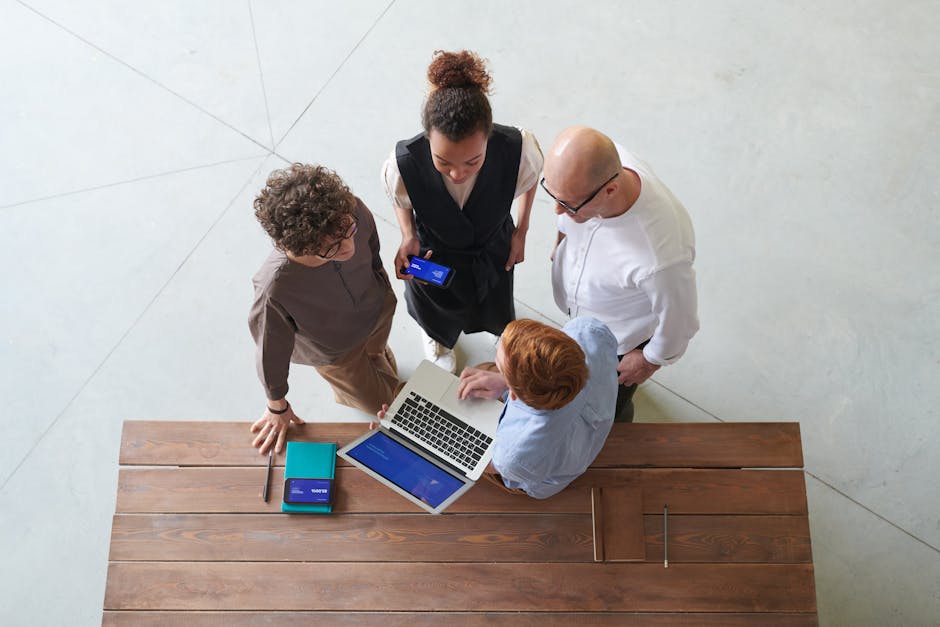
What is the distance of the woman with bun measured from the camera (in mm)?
1960

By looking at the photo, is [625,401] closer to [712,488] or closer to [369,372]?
[712,488]

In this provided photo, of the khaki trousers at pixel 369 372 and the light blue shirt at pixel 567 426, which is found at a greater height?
the light blue shirt at pixel 567 426

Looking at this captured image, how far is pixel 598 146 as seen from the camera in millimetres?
1826

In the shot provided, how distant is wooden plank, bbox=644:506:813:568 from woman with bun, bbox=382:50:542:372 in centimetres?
→ 97

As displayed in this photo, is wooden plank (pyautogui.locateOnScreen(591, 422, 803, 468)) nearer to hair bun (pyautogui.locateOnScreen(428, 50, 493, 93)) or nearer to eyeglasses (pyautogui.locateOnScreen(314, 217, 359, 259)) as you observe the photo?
eyeglasses (pyautogui.locateOnScreen(314, 217, 359, 259))

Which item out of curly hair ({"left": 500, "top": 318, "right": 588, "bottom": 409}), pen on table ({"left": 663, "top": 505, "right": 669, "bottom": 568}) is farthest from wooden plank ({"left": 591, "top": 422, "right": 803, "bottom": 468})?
curly hair ({"left": 500, "top": 318, "right": 588, "bottom": 409})

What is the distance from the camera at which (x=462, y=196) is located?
2250 millimetres

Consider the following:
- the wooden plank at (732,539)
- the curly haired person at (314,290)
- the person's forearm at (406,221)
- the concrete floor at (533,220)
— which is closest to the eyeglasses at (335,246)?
the curly haired person at (314,290)

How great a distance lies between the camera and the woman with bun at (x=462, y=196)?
6.43 ft

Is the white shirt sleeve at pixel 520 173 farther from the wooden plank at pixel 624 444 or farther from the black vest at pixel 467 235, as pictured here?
the wooden plank at pixel 624 444

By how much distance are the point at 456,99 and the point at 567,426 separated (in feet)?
2.84

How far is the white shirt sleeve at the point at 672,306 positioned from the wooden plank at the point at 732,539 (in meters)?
0.48

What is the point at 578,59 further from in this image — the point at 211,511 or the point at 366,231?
the point at 211,511

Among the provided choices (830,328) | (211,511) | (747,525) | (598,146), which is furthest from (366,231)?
(830,328)
